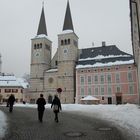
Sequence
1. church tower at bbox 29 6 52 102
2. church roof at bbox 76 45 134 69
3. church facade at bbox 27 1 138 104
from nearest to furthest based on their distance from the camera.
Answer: church facade at bbox 27 1 138 104 < church roof at bbox 76 45 134 69 < church tower at bbox 29 6 52 102

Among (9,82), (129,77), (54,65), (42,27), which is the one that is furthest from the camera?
(9,82)

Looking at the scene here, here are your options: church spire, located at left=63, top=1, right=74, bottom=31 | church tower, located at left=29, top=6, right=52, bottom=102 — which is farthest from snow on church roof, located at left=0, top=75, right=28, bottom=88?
church spire, located at left=63, top=1, right=74, bottom=31

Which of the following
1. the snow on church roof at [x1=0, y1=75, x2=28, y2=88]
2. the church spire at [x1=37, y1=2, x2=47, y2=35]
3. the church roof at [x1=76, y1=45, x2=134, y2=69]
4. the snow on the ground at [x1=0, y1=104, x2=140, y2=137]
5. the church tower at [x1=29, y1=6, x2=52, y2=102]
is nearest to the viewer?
the snow on the ground at [x1=0, y1=104, x2=140, y2=137]

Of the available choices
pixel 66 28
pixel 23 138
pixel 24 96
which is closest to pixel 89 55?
pixel 66 28

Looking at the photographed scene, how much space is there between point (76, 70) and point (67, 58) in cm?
510

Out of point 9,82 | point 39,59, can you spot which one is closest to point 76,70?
point 39,59

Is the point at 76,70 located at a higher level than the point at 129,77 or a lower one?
higher

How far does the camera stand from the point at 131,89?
201ft

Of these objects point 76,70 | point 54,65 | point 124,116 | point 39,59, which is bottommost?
point 124,116

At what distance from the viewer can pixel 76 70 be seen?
6819 centimetres

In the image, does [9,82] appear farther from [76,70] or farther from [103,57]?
[103,57]

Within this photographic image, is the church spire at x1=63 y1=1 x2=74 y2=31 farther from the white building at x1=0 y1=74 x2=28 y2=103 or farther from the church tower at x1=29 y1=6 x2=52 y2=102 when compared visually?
the white building at x1=0 y1=74 x2=28 y2=103

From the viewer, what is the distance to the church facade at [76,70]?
206ft

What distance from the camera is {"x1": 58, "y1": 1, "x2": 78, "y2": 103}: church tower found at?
6825 cm
